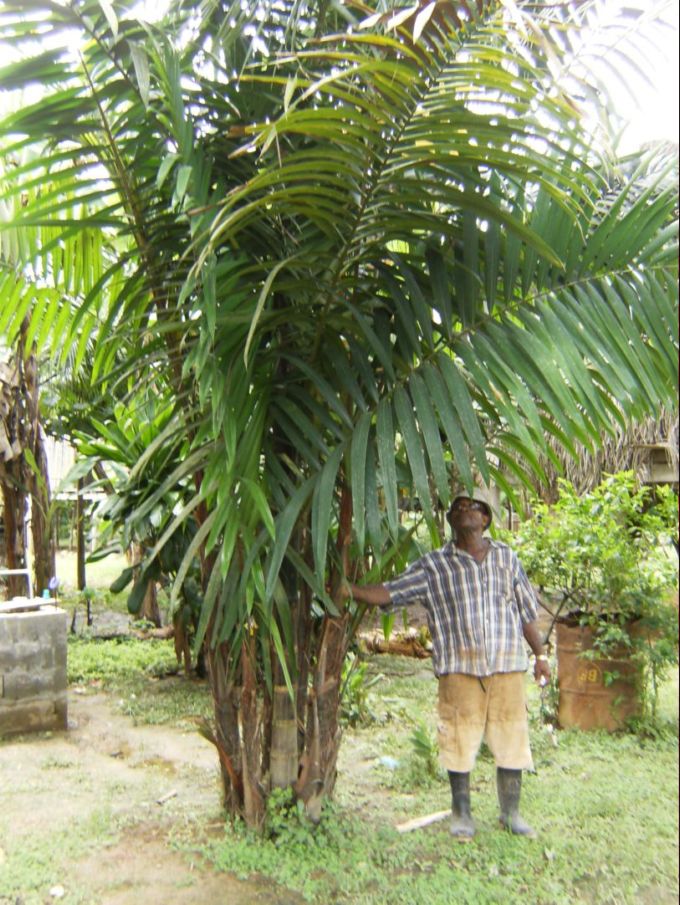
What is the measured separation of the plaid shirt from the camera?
7.51 feet

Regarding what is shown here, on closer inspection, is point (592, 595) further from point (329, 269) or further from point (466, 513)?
point (329, 269)

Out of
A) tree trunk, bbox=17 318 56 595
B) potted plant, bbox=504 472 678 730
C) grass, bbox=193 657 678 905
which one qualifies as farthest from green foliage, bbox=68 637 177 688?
potted plant, bbox=504 472 678 730

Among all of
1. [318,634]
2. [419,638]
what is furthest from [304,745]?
[419,638]

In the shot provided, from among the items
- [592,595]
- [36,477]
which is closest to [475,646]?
[592,595]

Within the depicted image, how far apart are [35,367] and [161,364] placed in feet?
10.7

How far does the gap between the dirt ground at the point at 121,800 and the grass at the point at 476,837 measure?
0.17 feet

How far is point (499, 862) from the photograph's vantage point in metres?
1.84

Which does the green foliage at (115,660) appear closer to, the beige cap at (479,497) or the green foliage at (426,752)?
the green foliage at (426,752)

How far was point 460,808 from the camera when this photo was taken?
2279 mm

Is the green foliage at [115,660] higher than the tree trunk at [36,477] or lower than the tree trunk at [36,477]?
lower

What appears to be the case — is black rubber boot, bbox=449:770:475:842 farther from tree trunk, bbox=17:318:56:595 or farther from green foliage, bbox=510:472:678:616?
tree trunk, bbox=17:318:56:595

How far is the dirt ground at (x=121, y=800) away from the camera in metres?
2.05

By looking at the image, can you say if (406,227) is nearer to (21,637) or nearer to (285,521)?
(285,521)

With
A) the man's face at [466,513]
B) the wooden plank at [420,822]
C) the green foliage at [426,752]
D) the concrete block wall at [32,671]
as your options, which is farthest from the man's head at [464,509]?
the concrete block wall at [32,671]
